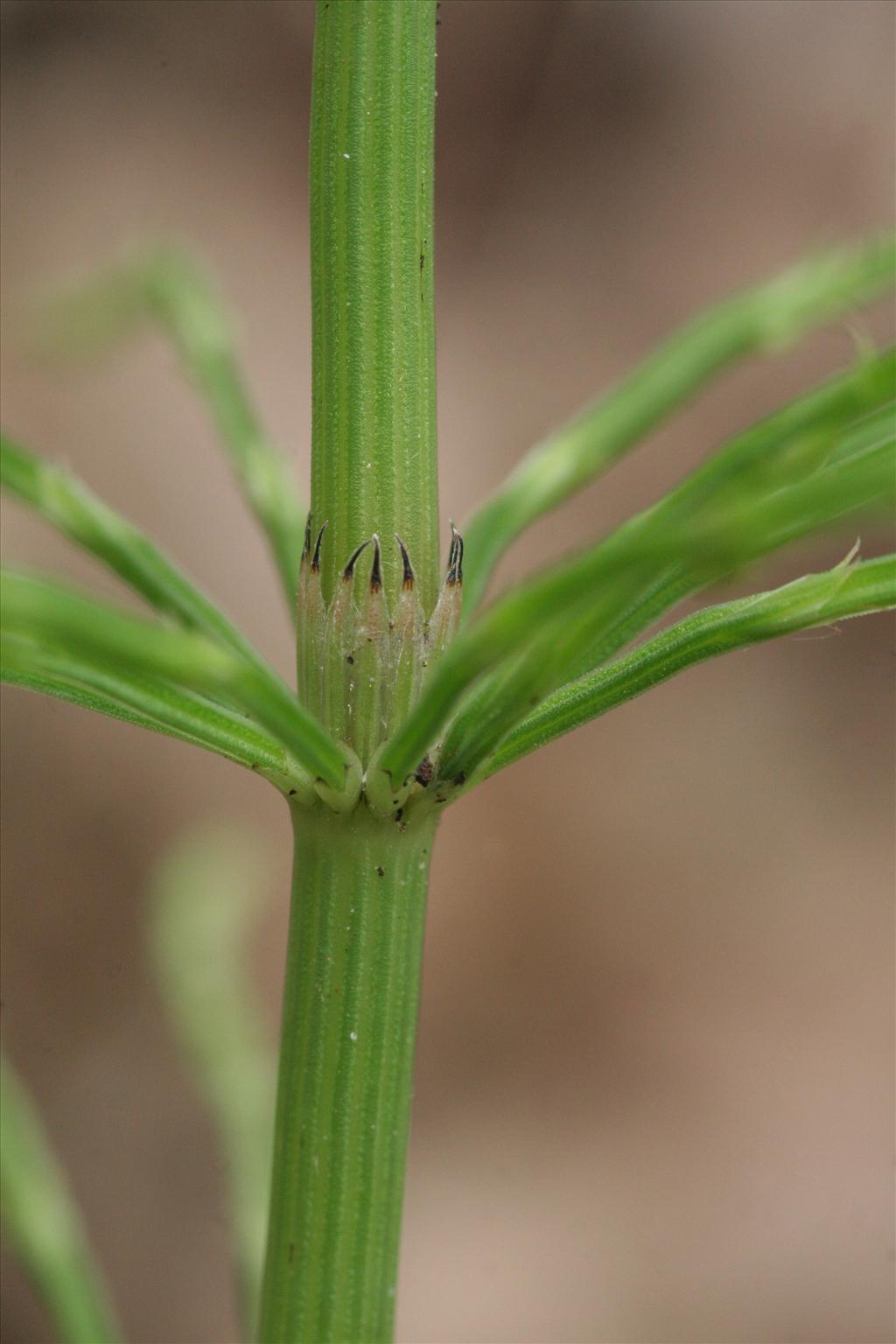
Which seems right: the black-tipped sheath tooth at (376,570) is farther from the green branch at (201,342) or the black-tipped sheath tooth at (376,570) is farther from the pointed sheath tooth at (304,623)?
the green branch at (201,342)

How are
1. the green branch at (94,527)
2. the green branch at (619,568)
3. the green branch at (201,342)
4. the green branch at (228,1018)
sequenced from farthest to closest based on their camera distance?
the green branch at (228,1018) < the green branch at (201,342) < the green branch at (94,527) < the green branch at (619,568)

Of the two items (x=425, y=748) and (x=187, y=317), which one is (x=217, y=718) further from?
(x=187, y=317)

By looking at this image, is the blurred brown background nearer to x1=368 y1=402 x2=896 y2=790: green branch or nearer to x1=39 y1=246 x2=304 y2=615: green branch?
x1=39 y1=246 x2=304 y2=615: green branch

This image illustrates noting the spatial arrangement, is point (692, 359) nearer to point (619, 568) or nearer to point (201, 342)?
point (619, 568)

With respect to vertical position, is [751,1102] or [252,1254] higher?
[751,1102]

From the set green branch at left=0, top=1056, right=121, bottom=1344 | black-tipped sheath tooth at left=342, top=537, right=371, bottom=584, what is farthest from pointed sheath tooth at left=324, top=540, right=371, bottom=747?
green branch at left=0, top=1056, right=121, bottom=1344

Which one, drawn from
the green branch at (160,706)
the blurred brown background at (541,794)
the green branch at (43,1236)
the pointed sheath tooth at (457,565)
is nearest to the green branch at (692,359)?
the pointed sheath tooth at (457,565)

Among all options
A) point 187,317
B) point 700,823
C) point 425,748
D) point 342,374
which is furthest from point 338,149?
point 700,823
